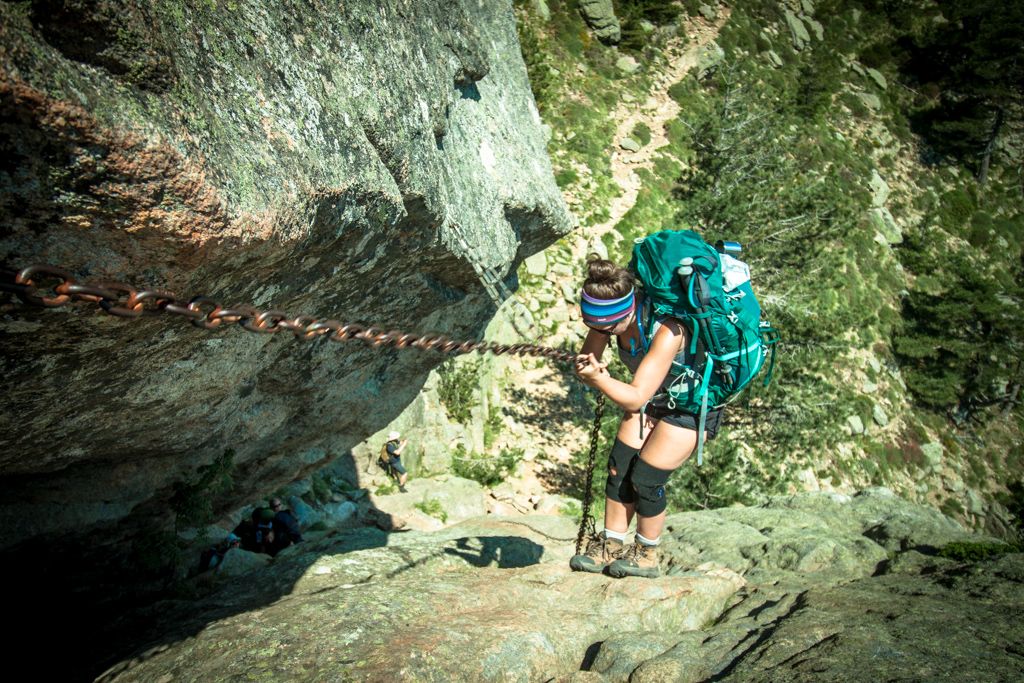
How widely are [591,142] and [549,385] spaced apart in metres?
12.0

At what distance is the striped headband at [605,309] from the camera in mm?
4693

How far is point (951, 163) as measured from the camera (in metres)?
44.4

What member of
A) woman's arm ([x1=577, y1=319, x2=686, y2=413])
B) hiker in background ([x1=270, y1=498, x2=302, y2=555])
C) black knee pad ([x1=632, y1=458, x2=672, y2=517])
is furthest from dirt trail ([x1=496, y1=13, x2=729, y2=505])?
woman's arm ([x1=577, y1=319, x2=686, y2=413])

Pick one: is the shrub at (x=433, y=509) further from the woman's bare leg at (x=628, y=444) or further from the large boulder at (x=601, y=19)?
the large boulder at (x=601, y=19)

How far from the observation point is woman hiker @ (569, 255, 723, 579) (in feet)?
14.4

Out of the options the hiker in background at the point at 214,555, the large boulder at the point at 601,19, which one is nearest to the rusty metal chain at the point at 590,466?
the hiker in background at the point at 214,555

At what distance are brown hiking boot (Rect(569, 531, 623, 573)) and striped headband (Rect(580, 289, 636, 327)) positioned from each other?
7.89 ft

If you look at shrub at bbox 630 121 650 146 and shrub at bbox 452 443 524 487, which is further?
shrub at bbox 630 121 650 146

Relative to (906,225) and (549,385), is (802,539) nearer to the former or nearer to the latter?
(549,385)

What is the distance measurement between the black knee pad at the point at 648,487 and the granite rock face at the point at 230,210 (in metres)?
2.11

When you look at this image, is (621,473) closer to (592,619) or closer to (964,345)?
(592,619)

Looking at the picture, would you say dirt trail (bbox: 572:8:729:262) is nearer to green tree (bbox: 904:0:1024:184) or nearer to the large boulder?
the large boulder

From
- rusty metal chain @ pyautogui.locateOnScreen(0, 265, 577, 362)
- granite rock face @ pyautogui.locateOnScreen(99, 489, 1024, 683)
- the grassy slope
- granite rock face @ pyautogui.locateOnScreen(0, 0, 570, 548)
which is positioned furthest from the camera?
the grassy slope

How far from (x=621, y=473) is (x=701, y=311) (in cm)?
195
